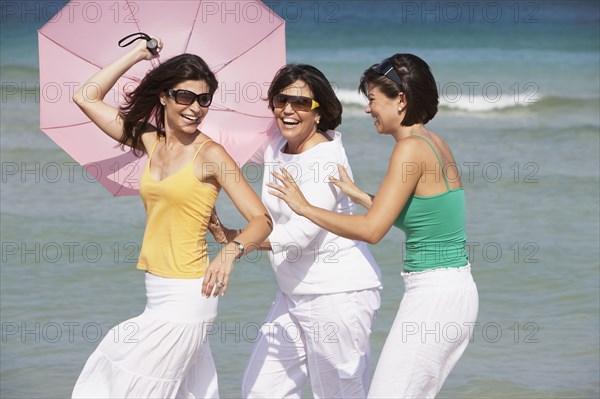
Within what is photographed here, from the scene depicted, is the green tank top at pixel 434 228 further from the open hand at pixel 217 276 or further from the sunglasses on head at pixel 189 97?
the sunglasses on head at pixel 189 97

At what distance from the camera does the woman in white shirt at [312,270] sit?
4547mm

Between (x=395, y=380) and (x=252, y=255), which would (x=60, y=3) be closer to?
(x=252, y=255)

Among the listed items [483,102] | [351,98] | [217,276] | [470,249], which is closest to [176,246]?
[217,276]

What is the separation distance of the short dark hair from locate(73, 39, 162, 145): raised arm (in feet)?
3.54

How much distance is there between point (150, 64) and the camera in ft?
16.0

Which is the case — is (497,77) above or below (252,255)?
Answer: above

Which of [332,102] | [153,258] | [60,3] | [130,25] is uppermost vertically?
[60,3]

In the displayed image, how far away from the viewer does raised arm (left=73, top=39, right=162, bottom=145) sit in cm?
446

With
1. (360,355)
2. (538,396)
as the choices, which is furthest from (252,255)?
(360,355)

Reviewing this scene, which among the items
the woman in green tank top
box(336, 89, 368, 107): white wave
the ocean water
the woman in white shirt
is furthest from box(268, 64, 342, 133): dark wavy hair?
box(336, 89, 368, 107): white wave

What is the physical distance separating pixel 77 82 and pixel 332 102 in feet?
3.76

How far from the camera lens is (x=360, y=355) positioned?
4.74m

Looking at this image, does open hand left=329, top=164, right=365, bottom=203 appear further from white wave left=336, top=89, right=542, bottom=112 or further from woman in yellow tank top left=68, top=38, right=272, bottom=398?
white wave left=336, top=89, right=542, bottom=112

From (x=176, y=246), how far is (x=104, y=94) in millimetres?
832
